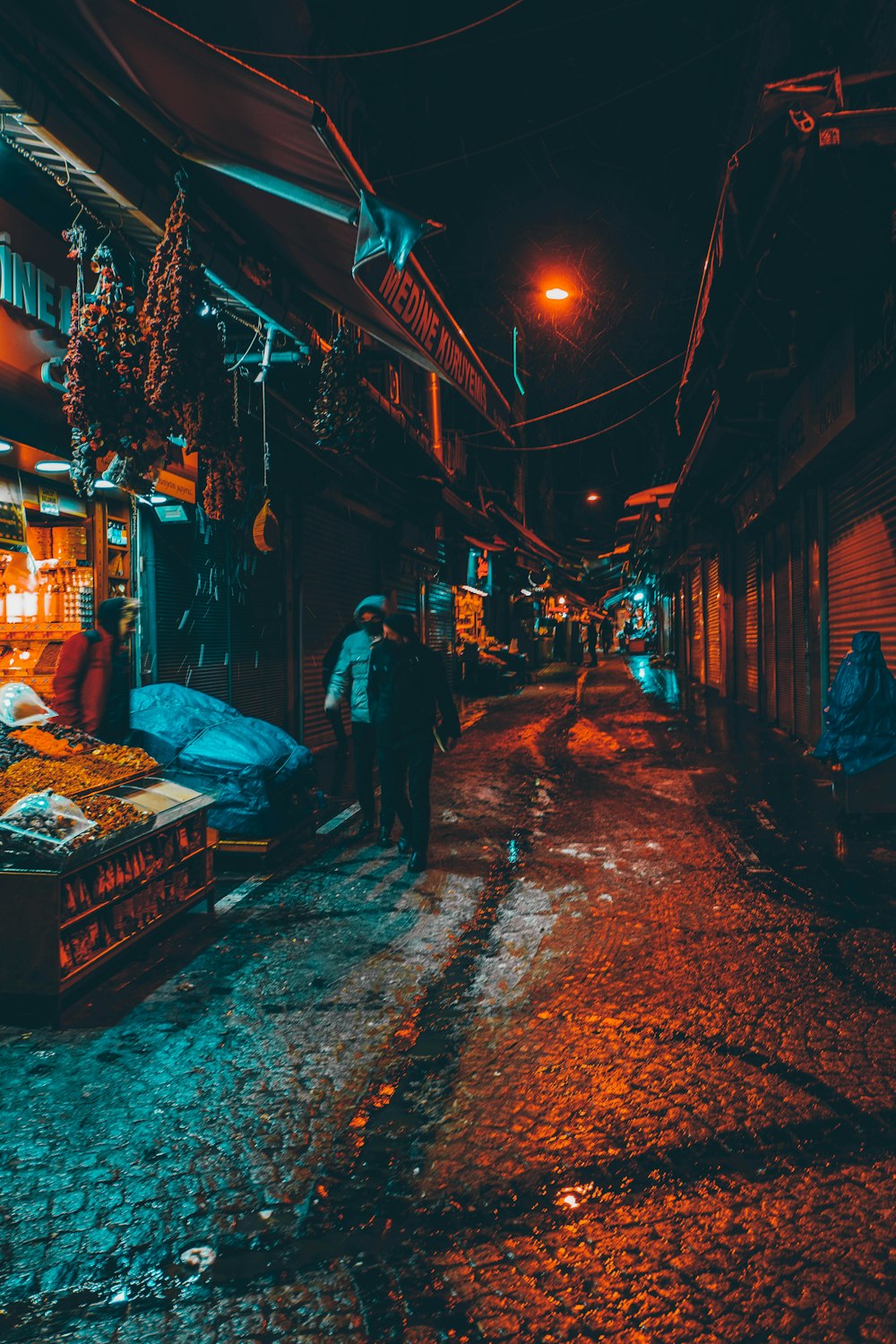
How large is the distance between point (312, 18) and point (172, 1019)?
13.7 m

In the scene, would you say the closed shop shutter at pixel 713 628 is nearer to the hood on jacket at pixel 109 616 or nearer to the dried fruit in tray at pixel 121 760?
the hood on jacket at pixel 109 616

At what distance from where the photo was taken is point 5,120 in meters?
5.09

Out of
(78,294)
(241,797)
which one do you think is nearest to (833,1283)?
(241,797)

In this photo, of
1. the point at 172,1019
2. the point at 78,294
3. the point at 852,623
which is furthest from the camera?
the point at 852,623

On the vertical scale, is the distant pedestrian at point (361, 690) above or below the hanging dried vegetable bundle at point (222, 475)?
below

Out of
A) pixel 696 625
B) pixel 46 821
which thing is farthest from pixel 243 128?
pixel 696 625

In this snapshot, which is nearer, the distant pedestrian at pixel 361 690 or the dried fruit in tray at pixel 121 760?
the dried fruit in tray at pixel 121 760

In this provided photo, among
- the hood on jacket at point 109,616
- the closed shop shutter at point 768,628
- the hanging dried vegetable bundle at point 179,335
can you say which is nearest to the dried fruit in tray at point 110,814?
the hood on jacket at point 109,616

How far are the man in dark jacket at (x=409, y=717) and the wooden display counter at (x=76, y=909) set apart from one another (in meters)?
2.20

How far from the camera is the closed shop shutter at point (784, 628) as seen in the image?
15.1m

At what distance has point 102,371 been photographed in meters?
5.74

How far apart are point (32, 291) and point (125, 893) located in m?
5.00

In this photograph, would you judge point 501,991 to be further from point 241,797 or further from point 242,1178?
point 241,797

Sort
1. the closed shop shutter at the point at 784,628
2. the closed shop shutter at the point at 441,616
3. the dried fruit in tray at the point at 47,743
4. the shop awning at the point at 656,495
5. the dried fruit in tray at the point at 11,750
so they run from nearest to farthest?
the dried fruit in tray at the point at 11,750
the dried fruit in tray at the point at 47,743
the closed shop shutter at the point at 784,628
the closed shop shutter at the point at 441,616
the shop awning at the point at 656,495
